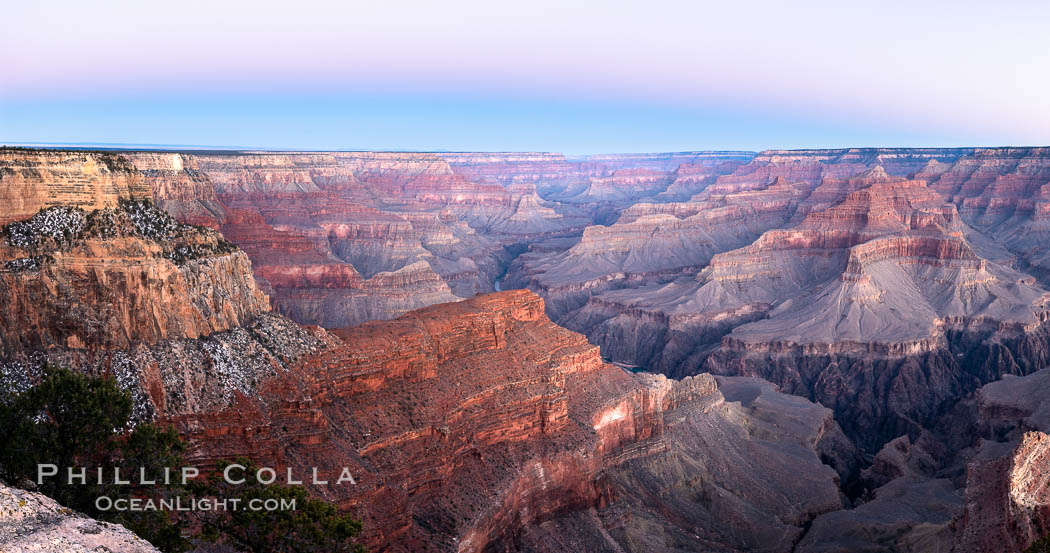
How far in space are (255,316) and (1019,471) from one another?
122 ft

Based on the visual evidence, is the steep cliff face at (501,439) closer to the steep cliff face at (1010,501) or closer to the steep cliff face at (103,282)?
the steep cliff face at (103,282)

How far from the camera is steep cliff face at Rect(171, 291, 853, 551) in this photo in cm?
3406

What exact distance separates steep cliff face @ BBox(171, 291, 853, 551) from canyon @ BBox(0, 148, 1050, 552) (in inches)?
6.4

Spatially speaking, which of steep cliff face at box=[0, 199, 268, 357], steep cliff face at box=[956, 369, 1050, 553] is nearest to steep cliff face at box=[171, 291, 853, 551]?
steep cliff face at box=[0, 199, 268, 357]

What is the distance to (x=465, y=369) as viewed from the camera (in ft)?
151

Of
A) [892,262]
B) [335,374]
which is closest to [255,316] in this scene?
[335,374]

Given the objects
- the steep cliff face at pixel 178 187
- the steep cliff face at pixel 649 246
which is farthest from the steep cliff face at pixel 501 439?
the steep cliff face at pixel 649 246

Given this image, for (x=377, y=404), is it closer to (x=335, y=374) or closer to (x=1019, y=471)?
(x=335, y=374)

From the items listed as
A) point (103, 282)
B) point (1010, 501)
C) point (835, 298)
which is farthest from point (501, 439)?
point (835, 298)

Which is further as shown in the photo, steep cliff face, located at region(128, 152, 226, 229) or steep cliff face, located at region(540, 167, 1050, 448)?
steep cliff face, located at region(128, 152, 226, 229)

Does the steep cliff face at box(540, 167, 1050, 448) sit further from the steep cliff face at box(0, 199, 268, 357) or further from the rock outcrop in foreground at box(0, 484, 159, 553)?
the rock outcrop in foreground at box(0, 484, 159, 553)

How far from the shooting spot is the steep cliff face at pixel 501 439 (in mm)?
34062

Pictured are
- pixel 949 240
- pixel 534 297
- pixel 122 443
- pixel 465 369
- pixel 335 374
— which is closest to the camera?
pixel 122 443

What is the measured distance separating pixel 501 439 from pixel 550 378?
6075mm
